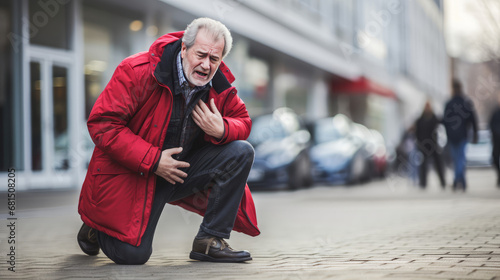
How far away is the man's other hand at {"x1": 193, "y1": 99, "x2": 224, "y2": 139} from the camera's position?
4.36m

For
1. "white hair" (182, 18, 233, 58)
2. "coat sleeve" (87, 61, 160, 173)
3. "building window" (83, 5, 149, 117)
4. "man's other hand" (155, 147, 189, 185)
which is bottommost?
"man's other hand" (155, 147, 189, 185)

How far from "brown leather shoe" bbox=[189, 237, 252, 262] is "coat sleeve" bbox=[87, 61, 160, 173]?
0.61 m

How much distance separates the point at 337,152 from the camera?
648 inches

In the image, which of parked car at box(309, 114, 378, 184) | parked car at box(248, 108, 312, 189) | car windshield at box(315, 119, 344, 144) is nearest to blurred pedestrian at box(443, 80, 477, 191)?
parked car at box(248, 108, 312, 189)

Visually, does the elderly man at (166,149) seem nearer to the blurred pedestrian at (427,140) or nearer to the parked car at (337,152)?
the blurred pedestrian at (427,140)

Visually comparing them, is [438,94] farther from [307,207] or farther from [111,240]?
[111,240]

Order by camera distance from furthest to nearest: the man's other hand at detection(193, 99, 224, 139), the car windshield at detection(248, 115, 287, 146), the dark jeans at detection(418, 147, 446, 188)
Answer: the dark jeans at detection(418, 147, 446, 188) < the car windshield at detection(248, 115, 287, 146) < the man's other hand at detection(193, 99, 224, 139)

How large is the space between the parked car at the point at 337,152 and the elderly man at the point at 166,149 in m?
11.7

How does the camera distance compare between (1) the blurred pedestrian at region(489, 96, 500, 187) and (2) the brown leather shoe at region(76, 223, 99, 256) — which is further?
(1) the blurred pedestrian at region(489, 96, 500, 187)

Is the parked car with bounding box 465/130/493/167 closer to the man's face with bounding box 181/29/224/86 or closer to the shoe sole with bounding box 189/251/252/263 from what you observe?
the shoe sole with bounding box 189/251/252/263

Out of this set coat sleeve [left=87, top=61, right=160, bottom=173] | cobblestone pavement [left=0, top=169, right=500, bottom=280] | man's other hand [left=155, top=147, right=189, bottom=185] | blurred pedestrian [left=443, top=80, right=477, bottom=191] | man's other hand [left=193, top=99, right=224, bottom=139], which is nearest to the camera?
cobblestone pavement [left=0, top=169, right=500, bottom=280]

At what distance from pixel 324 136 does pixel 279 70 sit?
7.74 meters

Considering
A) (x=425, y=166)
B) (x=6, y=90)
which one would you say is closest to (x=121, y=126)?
(x=6, y=90)

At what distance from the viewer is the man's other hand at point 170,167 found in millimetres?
4215
